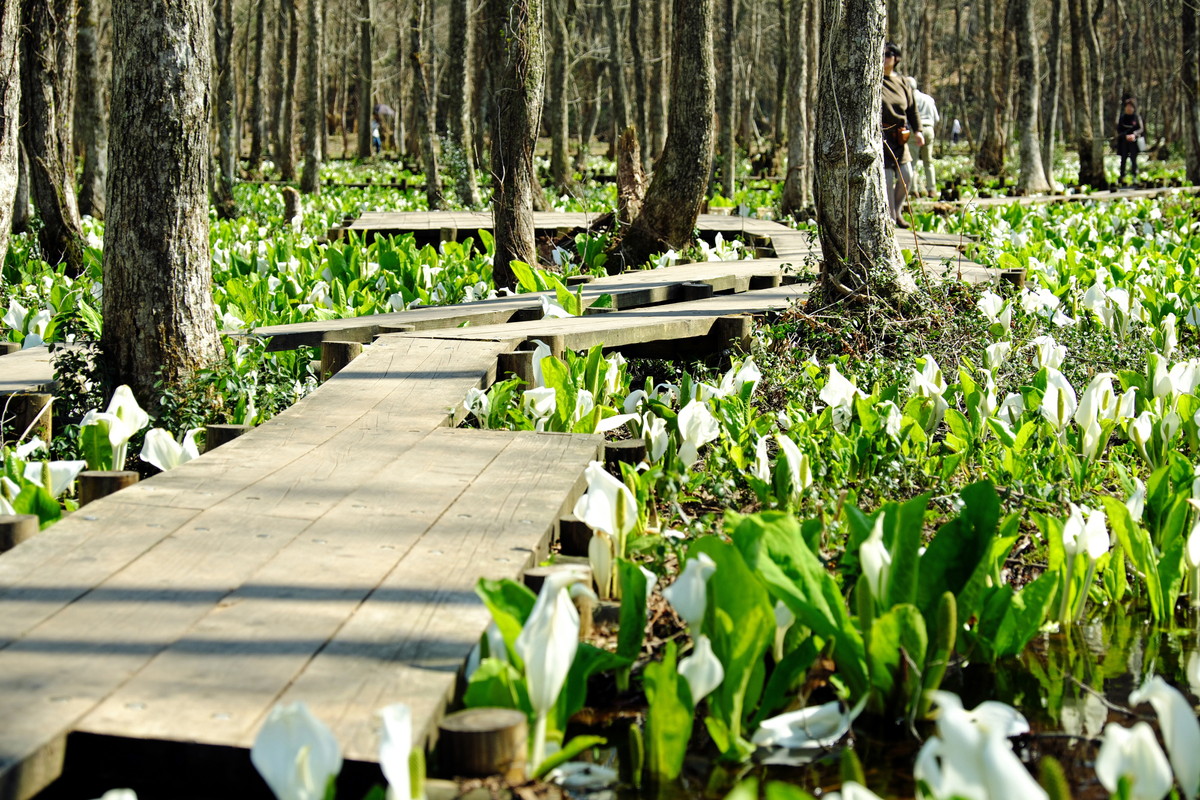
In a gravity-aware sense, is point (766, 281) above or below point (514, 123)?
below

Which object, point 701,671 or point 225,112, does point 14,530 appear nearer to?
point 701,671

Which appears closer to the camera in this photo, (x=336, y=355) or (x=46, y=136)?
(x=336, y=355)

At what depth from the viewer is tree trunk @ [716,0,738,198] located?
1634cm

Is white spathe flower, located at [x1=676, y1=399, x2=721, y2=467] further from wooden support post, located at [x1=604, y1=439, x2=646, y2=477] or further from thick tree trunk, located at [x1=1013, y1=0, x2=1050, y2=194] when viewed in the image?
thick tree trunk, located at [x1=1013, y1=0, x2=1050, y2=194]

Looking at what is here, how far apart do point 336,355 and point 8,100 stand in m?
2.18

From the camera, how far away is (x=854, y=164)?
5.85m

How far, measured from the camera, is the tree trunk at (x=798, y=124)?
1474 centimetres

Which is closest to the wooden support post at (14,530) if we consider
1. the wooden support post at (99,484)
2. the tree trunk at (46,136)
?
the wooden support post at (99,484)

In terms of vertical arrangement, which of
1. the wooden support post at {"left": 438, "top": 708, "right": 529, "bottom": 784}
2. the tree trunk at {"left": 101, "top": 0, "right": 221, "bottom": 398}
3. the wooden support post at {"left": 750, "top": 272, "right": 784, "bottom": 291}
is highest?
the tree trunk at {"left": 101, "top": 0, "right": 221, "bottom": 398}

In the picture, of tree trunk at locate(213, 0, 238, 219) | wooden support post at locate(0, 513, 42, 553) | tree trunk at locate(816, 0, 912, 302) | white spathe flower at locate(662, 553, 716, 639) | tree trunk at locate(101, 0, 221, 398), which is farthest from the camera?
tree trunk at locate(213, 0, 238, 219)

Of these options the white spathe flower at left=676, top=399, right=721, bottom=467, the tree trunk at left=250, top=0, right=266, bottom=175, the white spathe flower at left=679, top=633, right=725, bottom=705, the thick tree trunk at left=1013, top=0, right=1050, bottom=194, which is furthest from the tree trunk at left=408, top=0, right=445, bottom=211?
the white spathe flower at left=679, top=633, right=725, bottom=705

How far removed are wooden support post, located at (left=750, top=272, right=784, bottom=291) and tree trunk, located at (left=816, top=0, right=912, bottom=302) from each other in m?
1.91

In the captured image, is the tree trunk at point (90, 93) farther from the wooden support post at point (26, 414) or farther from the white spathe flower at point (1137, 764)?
the white spathe flower at point (1137, 764)

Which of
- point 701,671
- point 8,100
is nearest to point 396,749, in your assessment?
point 701,671
